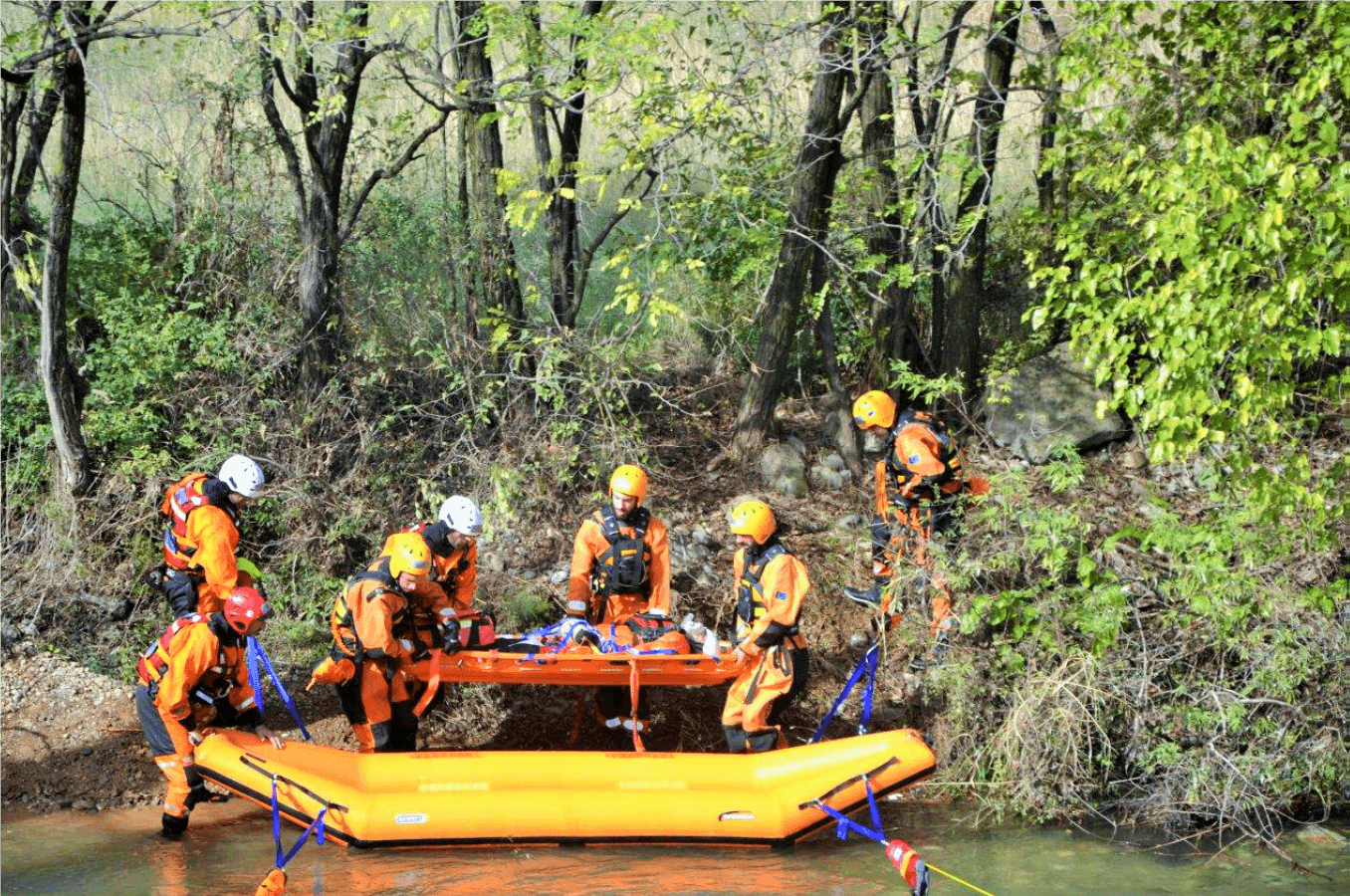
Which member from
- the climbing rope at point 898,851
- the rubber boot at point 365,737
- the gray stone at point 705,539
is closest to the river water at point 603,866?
the climbing rope at point 898,851

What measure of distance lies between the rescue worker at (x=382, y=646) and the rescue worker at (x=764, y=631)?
5.84ft

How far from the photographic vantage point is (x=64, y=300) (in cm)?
934

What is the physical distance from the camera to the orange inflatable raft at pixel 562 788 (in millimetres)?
6629

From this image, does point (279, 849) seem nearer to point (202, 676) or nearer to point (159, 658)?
point (202, 676)

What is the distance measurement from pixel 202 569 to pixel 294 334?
3466 millimetres

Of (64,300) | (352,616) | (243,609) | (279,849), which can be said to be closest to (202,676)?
(243,609)

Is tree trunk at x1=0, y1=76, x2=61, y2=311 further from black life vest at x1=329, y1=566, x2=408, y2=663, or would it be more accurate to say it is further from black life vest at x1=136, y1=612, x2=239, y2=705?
black life vest at x1=329, y1=566, x2=408, y2=663

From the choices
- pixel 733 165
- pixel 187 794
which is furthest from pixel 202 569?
pixel 733 165

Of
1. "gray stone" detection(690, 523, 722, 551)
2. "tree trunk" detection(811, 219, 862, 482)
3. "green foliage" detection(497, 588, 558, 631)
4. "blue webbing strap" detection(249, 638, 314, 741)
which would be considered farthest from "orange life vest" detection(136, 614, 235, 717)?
"tree trunk" detection(811, 219, 862, 482)

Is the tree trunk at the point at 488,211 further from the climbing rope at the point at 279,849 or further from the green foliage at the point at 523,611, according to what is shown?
the climbing rope at the point at 279,849

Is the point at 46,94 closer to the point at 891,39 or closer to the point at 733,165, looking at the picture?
the point at 733,165

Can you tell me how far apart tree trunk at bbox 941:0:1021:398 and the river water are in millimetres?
4412

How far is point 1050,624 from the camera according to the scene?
8.16 meters

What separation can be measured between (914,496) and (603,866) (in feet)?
11.0
